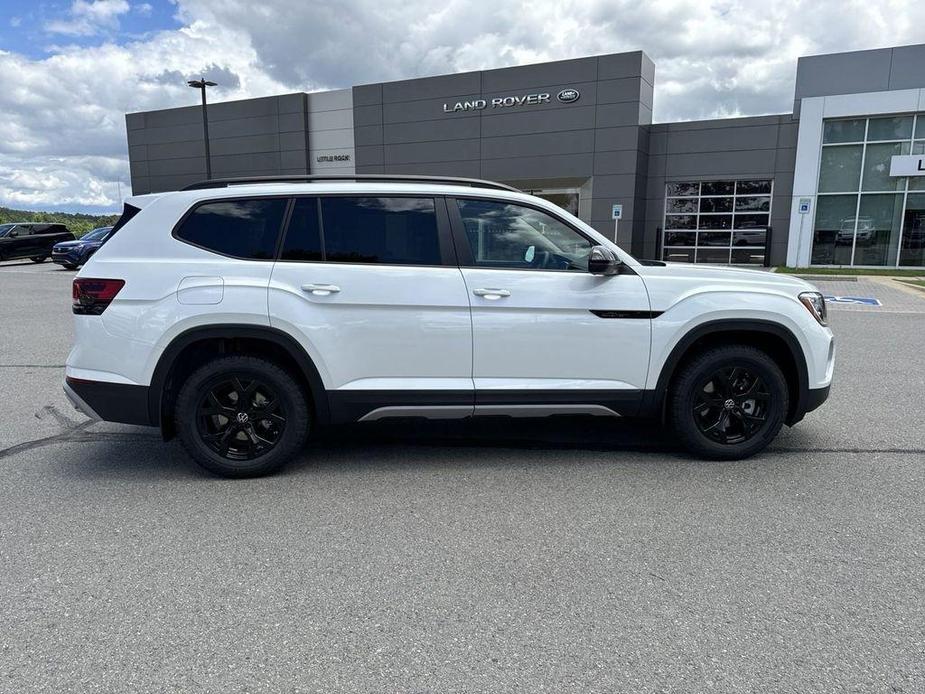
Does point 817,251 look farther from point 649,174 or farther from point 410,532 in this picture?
point 410,532

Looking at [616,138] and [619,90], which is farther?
[616,138]

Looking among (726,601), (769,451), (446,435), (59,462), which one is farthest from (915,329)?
(59,462)

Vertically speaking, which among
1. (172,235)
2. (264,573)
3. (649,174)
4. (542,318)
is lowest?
(264,573)

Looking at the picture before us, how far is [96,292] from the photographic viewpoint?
4109 millimetres

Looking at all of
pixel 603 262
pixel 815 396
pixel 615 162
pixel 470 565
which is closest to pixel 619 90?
pixel 615 162

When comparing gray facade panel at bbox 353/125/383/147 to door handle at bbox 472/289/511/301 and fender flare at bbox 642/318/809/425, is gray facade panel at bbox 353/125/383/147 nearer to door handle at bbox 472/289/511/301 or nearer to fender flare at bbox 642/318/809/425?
door handle at bbox 472/289/511/301

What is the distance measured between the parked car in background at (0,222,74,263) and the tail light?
2910 cm

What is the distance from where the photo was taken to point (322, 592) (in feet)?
9.73

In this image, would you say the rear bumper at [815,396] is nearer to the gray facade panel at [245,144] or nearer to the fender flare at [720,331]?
the fender flare at [720,331]

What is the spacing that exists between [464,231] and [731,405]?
2168 millimetres

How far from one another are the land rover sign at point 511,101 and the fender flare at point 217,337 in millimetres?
25194

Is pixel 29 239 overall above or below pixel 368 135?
below

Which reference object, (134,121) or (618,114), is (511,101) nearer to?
(618,114)

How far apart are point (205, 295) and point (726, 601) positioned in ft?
10.9
